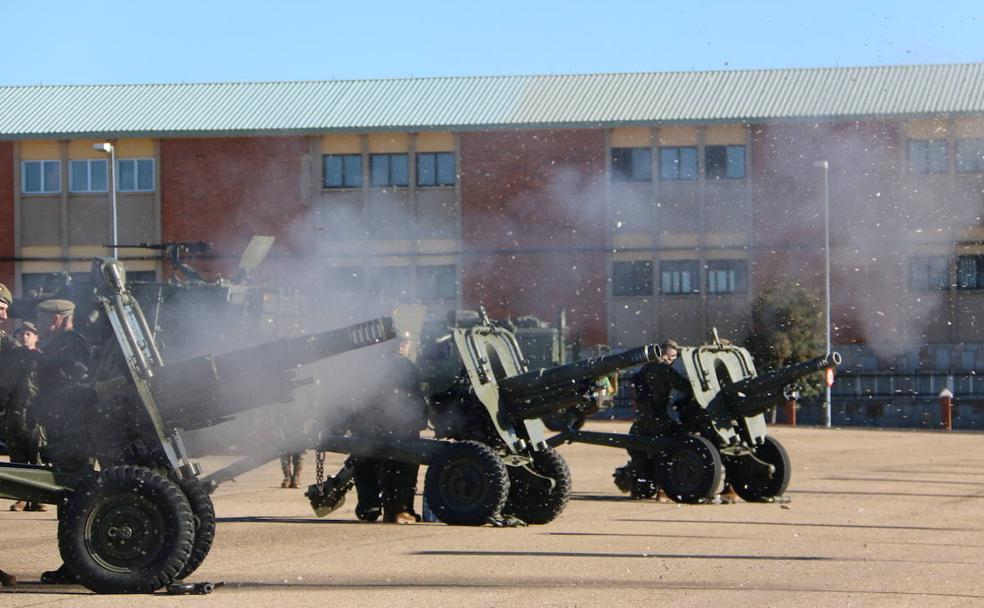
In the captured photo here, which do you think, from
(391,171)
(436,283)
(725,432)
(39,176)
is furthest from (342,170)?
(725,432)

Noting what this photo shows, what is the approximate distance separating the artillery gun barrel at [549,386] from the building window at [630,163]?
78.4 feet

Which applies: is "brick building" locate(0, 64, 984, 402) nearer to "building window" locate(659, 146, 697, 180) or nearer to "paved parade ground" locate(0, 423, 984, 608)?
"building window" locate(659, 146, 697, 180)

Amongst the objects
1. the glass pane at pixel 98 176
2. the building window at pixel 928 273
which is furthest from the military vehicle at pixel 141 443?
the glass pane at pixel 98 176

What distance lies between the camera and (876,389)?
41719 mm

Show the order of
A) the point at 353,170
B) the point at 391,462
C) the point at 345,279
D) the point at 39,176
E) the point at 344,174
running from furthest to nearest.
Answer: the point at 39,176, the point at 353,170, the point at 344,174, the point at 345,279, the point at 391,462

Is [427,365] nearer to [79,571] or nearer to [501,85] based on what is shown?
[501,85]

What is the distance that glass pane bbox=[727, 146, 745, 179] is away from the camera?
37656 mm

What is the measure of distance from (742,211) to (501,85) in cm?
934

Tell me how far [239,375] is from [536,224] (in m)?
30.4

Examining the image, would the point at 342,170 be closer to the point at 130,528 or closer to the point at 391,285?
the point at 391,285

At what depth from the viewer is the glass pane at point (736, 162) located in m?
37.7

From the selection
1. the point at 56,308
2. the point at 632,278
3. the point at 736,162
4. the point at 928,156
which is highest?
the point at 736,162

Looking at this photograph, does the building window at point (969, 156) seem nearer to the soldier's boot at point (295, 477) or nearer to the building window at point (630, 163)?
the building window at point (630, 163)

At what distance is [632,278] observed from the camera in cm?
4153
